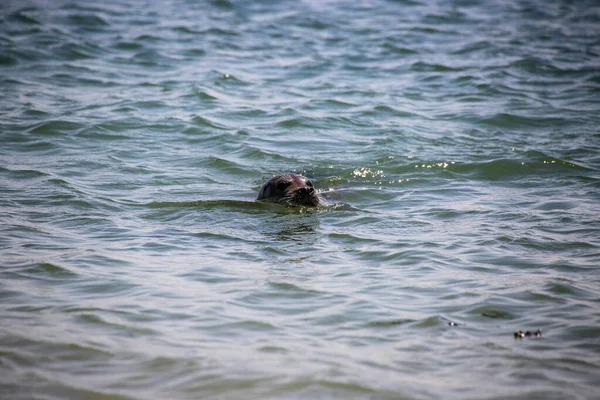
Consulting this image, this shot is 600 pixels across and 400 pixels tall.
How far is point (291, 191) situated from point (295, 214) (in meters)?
0.31

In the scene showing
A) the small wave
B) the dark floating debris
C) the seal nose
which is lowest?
the dark floating debris

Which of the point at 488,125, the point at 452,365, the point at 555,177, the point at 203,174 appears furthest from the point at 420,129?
the point at 452,365

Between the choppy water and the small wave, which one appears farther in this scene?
the small wave

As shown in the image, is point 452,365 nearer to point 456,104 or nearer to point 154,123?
point 154,123

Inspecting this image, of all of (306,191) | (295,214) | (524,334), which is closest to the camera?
(524,334)

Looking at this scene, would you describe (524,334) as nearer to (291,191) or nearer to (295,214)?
(295,214)

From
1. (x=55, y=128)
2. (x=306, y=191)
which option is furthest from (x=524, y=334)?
(x=55, y=128)

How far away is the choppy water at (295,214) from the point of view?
4.62 metres

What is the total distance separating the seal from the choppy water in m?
0.17

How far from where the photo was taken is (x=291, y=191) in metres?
8.49

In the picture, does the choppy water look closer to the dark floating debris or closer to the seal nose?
the dark floating debris

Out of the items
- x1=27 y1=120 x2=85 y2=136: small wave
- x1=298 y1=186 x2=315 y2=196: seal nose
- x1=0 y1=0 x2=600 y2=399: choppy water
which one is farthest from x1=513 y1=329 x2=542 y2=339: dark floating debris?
x1=27 y1=120 x2=85 y2=136: small wave

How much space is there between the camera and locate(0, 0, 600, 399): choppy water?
4.62 metres

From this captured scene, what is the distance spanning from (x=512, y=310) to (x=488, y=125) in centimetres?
743
